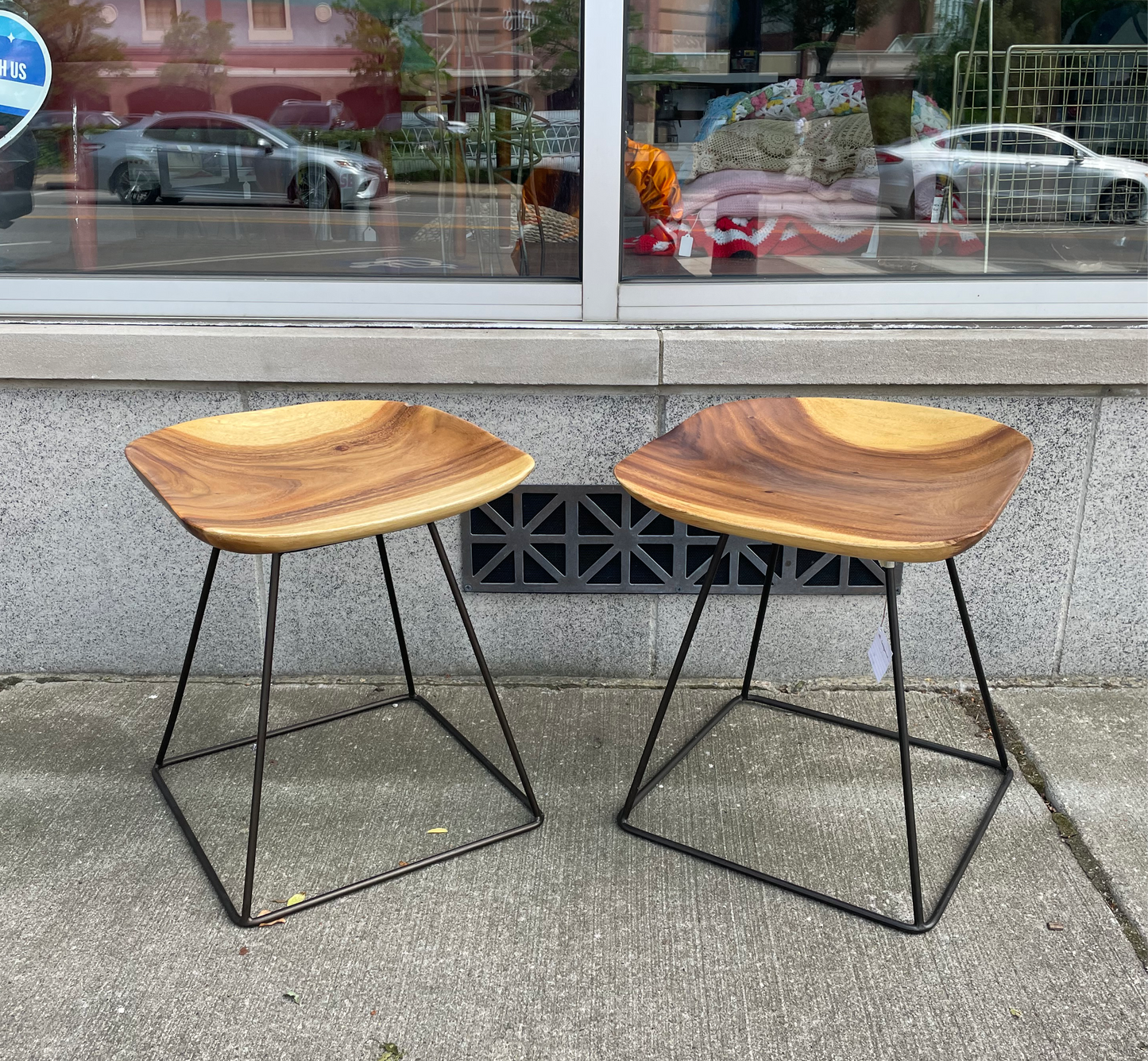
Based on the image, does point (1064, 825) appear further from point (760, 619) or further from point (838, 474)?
point (838, 474)

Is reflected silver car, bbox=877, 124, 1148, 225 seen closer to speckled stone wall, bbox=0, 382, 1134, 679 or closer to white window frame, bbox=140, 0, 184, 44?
speckled stone wall, bbox=0, 382, 1134, 679

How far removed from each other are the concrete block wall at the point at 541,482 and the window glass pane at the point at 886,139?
0.30 metres

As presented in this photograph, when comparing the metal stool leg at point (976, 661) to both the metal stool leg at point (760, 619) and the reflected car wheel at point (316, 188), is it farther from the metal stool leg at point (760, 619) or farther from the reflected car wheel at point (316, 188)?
the reflected car wheel at point (316, 188)

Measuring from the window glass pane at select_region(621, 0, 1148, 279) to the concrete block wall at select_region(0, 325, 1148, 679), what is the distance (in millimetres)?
305

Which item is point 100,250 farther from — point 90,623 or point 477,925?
point 477,925

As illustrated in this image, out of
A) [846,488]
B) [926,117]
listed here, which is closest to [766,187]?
[926,117]

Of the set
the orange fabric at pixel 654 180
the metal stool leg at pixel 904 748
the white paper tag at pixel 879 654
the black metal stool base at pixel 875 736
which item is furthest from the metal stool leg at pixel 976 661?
the orange fabric at pixel 654 180

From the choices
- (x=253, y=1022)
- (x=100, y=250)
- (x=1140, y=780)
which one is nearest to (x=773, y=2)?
(x=100, y=250)

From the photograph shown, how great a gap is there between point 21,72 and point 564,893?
7.70 ft

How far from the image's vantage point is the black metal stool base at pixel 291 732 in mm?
1867

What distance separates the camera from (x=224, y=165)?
271 centimetres

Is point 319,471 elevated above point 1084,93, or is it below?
below

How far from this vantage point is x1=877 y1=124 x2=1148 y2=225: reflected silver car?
2699 millimetres

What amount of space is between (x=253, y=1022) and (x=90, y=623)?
4.58 ft
